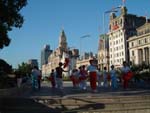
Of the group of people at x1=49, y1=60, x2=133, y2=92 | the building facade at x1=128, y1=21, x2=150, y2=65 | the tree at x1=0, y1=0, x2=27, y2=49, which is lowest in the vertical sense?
the group of people at x1=49, y1=60, x2=133, y2=92

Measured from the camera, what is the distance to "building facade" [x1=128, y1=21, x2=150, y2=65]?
419ft

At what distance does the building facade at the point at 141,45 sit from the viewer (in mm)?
127750

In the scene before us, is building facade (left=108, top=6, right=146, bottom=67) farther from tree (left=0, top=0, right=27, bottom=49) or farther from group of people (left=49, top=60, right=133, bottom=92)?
tree (left=0, top=0, right=27, bottom=49)

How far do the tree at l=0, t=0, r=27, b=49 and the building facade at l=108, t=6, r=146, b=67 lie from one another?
11709cm

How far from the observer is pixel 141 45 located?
132 meters

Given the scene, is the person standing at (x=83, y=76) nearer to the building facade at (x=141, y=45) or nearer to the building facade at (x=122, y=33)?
the building facade at (x=141, y=45)

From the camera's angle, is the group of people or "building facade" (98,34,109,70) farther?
"building facade" (98,34,109,70)

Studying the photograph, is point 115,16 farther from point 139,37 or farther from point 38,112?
point 38,112

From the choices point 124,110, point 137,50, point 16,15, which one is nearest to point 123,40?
point 137,50

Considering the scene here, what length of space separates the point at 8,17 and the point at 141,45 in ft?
367

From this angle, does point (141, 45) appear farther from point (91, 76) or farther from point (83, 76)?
→ point (91, 76)

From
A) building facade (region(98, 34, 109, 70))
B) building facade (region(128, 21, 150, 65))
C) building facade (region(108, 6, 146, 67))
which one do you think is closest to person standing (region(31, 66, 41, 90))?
building facade (region(128, 21, 150, 65))

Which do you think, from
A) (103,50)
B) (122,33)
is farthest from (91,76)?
(103,50)

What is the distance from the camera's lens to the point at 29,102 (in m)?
17.1
